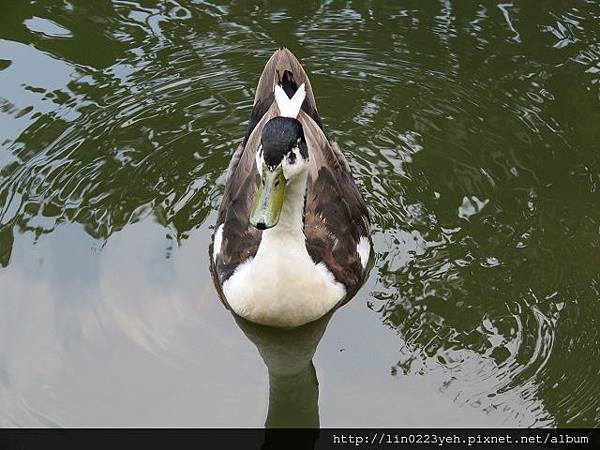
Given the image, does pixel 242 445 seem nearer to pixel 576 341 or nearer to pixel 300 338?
pixel 300 338

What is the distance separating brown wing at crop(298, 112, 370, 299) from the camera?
6441 mm

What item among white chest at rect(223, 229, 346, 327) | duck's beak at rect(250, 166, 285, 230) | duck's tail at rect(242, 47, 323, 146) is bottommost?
white chest at rect(223, 229, 346, 327)

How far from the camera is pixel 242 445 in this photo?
5.81 metres

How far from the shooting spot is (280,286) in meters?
A: 6.13

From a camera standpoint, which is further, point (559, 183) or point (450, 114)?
point (450, 114)

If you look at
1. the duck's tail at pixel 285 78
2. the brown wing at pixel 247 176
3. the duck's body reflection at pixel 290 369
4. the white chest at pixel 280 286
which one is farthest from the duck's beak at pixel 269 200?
the duck's tail at pixel 285 78

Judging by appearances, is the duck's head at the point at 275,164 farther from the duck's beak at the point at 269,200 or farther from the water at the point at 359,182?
the water at the point at 359,182

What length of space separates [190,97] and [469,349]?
3136mm

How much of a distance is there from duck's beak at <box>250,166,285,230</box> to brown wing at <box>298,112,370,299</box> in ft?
2.35

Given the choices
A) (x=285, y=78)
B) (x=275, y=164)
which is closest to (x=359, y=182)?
(x=285, y=78)

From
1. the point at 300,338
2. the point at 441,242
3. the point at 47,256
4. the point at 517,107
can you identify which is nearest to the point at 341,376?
the point at 300,338

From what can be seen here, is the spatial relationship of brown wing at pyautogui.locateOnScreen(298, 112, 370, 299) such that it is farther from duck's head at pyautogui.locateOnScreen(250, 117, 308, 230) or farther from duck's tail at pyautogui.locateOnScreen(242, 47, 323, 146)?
duck's head at pyautogui.locateOnScreen(250, 117, 308, 230)

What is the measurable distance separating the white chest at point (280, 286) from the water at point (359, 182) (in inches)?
9.5

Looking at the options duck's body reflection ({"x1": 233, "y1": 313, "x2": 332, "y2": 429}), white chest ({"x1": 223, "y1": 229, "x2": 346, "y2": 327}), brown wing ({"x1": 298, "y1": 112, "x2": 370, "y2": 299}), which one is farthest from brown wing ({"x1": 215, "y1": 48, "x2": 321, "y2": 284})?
duck's body reflection ({"x1": 233, "y1": 313, "x2": 332, "y2": 429})
